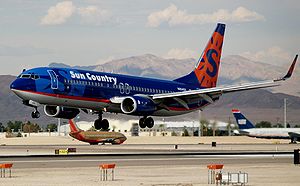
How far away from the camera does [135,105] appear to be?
9150 cm

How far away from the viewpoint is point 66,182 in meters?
56.4

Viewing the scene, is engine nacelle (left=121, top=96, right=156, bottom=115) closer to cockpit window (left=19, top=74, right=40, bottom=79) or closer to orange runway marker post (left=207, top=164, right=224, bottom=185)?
cockpit window (left=19, top=74, right=40, bottom=79)

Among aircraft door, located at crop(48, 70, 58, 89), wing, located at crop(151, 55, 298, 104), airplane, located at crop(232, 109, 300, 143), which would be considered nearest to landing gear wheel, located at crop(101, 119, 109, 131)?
wing, located at crop(151, 55, 298, 104)

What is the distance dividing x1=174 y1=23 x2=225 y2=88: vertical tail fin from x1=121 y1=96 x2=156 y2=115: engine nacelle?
14.5m

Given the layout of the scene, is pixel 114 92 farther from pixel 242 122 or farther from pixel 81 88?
pixel 242 122

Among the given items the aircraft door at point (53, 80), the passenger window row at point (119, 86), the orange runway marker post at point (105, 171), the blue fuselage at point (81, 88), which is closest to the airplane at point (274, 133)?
the passenger window row at point (119, 86)

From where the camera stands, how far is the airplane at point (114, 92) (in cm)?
8488

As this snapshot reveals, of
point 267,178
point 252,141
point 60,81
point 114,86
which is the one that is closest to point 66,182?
point 267,178

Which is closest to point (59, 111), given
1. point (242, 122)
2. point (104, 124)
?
point (104, 124)

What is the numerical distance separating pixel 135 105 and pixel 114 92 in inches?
114

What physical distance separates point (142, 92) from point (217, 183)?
40.7 metres

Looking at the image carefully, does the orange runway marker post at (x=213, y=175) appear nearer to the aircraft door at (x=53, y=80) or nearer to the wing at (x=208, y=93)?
the aircraft door at (x=53, y=80)

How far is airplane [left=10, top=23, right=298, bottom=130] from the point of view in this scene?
84.9 meters

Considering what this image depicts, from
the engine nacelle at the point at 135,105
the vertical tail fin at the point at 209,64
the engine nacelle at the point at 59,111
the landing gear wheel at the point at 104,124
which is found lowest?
the landing gear wheel at the point at 104,124
